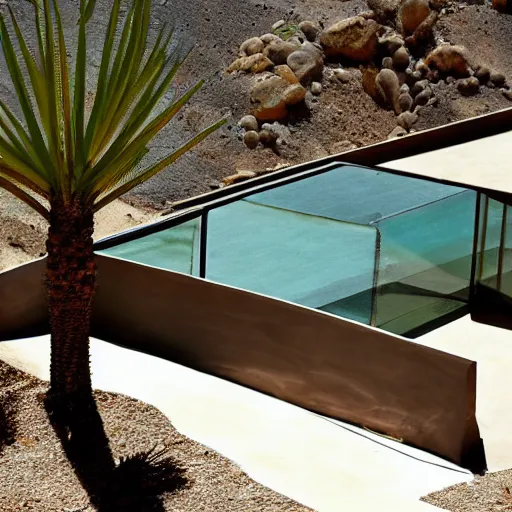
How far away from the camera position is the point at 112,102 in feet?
17.4

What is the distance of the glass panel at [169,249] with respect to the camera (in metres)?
6.83

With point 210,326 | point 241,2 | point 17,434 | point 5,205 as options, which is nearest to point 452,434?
point 210,326

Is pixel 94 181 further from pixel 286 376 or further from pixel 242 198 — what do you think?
pixel 242 198

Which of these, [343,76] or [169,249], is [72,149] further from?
[343,76]

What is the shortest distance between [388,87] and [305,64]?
1376 mm

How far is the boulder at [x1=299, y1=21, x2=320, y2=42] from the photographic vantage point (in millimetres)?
17375

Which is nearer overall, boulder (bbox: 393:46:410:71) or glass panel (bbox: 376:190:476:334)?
glass panel (bbox: 376:190:476:334)

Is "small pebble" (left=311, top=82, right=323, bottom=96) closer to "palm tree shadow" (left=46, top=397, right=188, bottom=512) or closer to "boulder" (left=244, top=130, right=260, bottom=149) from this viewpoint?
"boulder" (left=244, top=130, right=260, bottom=149)

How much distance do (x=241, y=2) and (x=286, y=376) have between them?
43.6 ft

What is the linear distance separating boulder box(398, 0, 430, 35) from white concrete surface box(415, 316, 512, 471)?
428 inches

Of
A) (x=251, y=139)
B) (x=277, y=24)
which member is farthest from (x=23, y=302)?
(x=277, y=24)

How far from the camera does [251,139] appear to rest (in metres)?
15.2

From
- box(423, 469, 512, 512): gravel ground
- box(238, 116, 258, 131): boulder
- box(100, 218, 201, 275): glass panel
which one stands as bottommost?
box(238, 116, 258, 131): boulder

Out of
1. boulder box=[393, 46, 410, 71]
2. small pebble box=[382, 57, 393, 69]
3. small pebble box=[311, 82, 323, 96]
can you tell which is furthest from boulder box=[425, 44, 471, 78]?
small pebble box=[311, 82, 323, 96]
